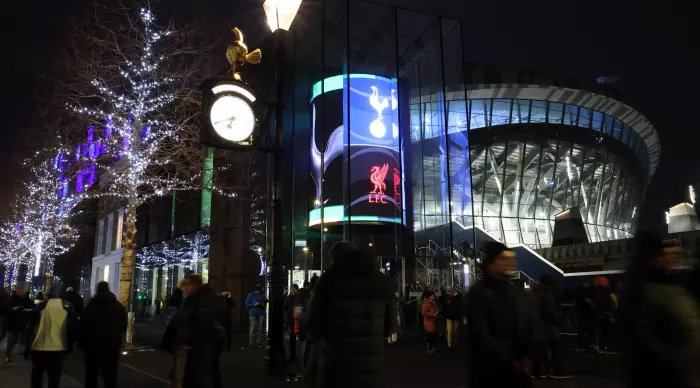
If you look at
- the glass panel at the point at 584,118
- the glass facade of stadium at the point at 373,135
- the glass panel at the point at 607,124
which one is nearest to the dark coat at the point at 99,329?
the glass facade of stadium at the point at 373,135

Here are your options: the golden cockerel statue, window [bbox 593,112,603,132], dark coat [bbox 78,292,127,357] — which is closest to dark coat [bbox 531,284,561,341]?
the golden cockerel statue

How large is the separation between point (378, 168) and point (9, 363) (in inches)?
636

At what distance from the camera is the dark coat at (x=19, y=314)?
12.7m

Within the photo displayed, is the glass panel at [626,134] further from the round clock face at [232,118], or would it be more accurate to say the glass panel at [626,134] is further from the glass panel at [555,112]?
the round clock face at [232,118]

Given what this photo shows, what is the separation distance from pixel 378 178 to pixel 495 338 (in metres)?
20.7

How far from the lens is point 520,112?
41844 millimetres

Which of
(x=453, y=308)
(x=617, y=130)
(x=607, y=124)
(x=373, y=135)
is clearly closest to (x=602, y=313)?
(x=453, y=308)

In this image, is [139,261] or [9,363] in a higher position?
[139,261]

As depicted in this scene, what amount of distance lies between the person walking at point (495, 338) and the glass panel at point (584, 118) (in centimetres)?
4412

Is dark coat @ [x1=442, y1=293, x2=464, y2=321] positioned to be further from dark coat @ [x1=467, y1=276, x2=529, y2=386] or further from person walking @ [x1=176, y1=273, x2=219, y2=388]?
dark coat @ [x1=467, y1=276, x2=529, y2=386]

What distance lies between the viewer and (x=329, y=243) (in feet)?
85.7

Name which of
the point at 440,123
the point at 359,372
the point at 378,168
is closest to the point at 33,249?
the point at 378,168

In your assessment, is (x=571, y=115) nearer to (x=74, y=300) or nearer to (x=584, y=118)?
(x=584, y=118)

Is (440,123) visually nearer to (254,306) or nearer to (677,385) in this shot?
(254,306)
